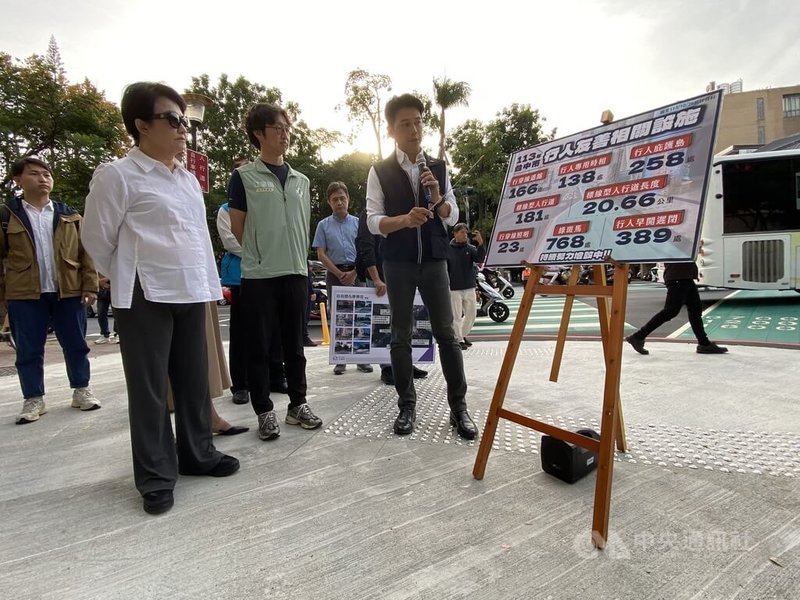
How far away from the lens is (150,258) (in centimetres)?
203

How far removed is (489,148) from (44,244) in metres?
25.7

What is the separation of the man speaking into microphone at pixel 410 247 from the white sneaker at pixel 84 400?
248cm

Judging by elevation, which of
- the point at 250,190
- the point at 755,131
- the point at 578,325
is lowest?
the point at 578,325

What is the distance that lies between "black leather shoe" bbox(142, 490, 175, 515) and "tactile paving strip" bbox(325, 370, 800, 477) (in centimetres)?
105

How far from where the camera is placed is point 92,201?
195 cm

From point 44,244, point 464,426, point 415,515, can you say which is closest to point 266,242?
point 464,426

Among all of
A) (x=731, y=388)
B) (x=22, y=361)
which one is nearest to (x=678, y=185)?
(x=731, y=388)

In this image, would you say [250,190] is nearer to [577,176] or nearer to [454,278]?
[577,176]

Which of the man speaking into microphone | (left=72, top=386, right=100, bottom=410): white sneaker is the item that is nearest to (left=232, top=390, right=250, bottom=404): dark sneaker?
(left=72, top=386, right=100, bottom=410): white sneaker

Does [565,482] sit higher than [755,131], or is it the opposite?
[755,131]

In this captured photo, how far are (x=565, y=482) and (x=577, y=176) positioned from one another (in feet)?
4.65

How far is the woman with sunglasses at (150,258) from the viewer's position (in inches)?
77.4

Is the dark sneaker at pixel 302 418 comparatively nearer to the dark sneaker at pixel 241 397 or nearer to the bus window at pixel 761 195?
the dark sneaker at pixel 241 397

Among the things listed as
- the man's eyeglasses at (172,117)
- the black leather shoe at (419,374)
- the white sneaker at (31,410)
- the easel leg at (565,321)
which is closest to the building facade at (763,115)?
the black leather shoe at (419,374)
